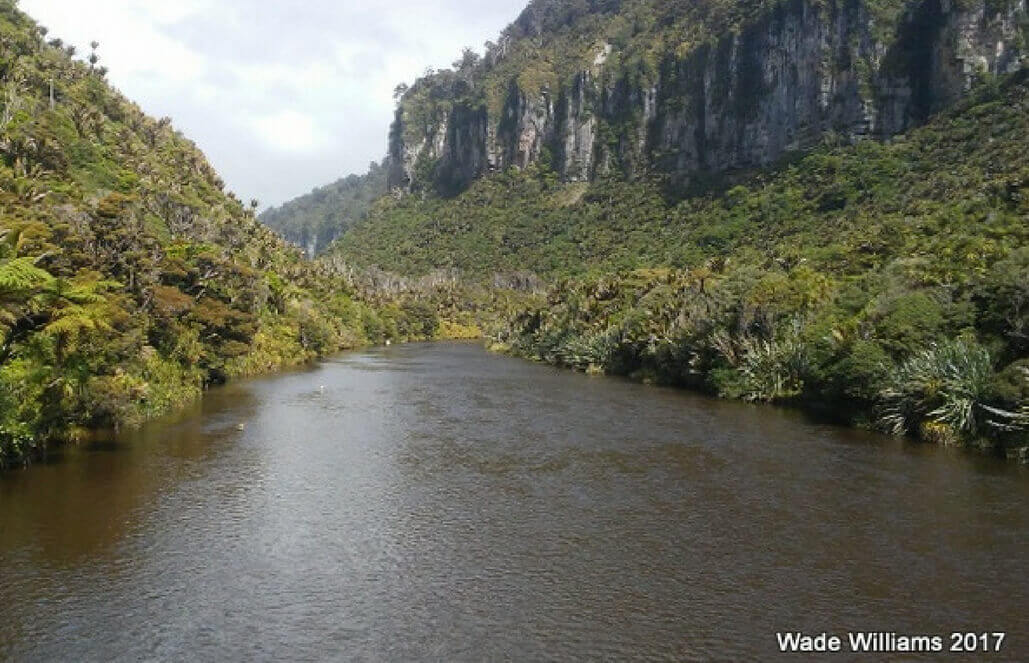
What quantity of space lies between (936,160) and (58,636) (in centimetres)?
11999

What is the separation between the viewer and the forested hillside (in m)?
29.3

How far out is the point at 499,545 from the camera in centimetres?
2411

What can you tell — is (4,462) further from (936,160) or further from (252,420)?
(936,160)

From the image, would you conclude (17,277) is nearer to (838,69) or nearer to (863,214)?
(863,214)

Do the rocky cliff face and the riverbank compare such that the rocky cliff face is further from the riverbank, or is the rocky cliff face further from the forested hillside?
the forested hillside

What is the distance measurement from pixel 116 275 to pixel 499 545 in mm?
33628

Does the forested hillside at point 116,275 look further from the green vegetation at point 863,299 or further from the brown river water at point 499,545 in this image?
the green vegetation at point 863,299

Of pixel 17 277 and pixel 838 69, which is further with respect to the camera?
pixel 838 69

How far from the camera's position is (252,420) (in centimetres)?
4600

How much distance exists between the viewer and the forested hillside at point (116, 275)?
96.0ft

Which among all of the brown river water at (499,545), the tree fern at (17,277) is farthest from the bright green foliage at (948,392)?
the tree fern at (17,277)

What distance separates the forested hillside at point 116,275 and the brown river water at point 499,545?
3680 millimetres

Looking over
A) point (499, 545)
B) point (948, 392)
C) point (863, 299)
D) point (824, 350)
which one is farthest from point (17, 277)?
point (863, 299)

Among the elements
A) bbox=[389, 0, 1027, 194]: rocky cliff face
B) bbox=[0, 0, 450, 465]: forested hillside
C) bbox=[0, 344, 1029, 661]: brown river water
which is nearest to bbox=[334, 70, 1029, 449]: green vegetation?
bbox=[0, 344, 1029, 661]: brown river water
